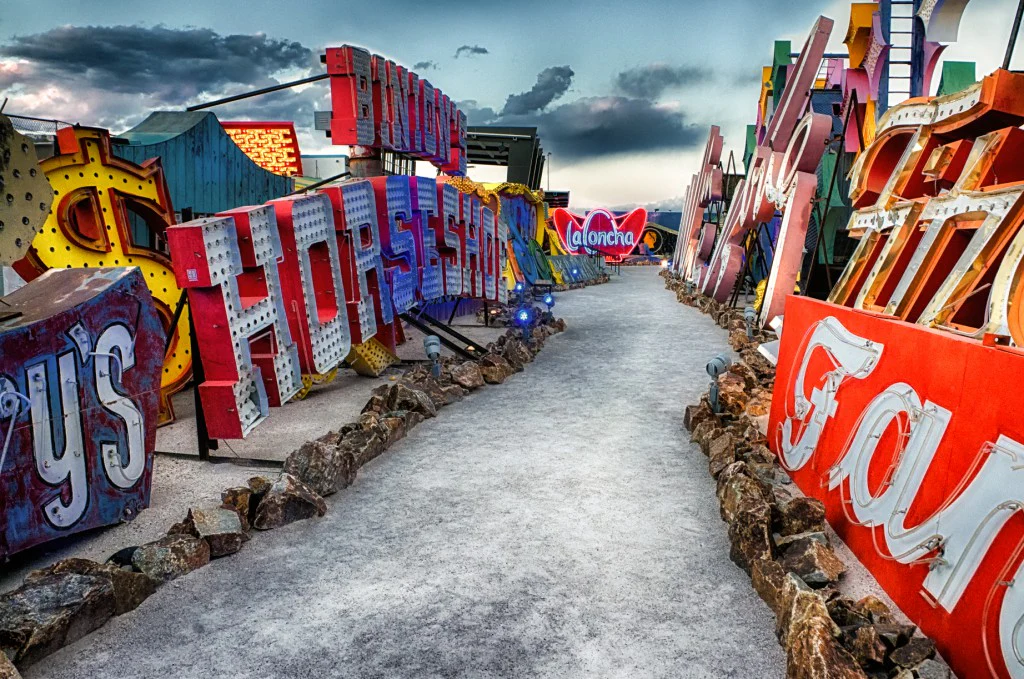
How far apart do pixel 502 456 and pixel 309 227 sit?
294 cm

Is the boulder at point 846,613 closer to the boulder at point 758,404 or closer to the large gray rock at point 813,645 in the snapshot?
the large gray rock at point 813,645

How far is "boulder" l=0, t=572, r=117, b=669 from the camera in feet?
9.77

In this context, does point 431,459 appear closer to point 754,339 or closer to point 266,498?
point 266,498

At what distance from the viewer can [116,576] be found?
11.5ft

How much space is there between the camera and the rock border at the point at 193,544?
3074 millimetres

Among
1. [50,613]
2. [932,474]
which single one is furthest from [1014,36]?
[50,613]

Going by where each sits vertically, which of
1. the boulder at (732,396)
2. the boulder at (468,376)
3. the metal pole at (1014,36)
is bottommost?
the boulder at (468,376)

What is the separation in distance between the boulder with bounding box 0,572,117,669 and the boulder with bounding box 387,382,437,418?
12.6ft

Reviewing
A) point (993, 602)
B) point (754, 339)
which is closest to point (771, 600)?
point (993, 602)

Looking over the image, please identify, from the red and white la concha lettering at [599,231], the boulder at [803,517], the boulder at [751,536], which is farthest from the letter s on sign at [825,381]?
the red and white la concha lettering at [599,231]

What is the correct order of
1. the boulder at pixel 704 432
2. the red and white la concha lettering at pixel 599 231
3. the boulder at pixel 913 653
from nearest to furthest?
the boulder at pixel 913 653
the boulder at pixel 704 432
the red and white la concha lettering at pixel 599 231

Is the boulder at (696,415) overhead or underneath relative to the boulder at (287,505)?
underneath

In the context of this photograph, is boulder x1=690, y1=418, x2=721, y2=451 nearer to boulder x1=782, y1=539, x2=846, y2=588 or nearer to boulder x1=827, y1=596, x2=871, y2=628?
boulder x1=782, y1=539, x2=846, y2=588

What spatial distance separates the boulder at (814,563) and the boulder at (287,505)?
10.1 ft
